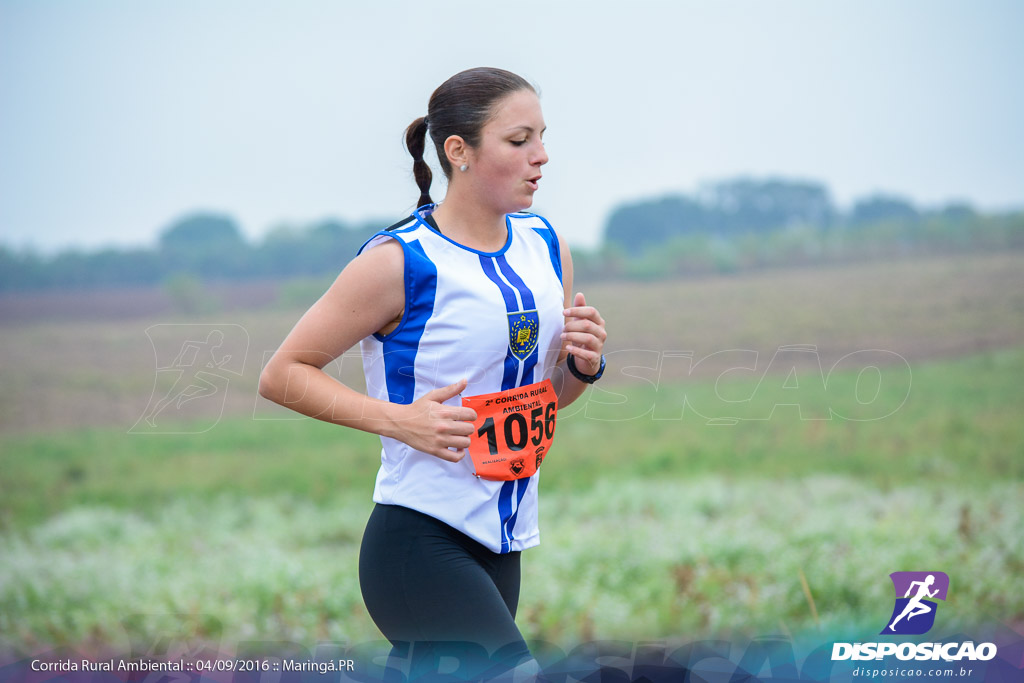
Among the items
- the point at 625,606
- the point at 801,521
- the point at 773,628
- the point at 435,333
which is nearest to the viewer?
the point at 435,333

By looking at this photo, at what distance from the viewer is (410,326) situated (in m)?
1.63

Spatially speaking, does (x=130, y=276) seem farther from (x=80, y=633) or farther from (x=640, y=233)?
(x=640, y=233)

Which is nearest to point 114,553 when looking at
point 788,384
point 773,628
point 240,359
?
point 240,359

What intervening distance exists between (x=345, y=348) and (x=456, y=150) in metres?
0.46

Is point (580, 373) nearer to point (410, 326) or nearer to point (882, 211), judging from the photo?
point (410, 326)

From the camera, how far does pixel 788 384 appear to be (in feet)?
22.5

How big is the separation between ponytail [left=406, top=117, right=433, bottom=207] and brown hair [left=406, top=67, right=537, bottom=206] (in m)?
0.08

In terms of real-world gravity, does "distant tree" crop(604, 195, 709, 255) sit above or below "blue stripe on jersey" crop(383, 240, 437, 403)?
above

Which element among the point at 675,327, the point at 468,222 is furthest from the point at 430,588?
the point at 675,327

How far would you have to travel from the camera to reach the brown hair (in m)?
1.69

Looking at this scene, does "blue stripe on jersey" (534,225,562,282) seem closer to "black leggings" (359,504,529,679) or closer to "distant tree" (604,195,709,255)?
"black leggings" (359,504,529,679)

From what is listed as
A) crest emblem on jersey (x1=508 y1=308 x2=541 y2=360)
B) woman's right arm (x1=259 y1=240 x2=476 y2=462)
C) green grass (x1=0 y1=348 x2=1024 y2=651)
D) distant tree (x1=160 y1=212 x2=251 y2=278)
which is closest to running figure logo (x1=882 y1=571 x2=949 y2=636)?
green grass (x1=0 y1=348 x2=1024 y2=651)

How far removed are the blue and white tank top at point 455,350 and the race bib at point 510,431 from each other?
21 mm

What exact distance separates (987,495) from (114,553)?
5.69 metres
